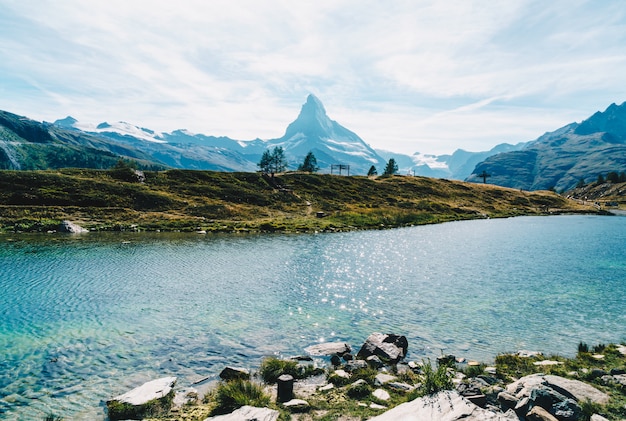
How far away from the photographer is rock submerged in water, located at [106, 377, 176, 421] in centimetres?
1573

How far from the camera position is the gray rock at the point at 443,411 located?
42.3ft

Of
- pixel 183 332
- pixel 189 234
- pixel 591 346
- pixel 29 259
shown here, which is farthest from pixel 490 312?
pixel 189 234

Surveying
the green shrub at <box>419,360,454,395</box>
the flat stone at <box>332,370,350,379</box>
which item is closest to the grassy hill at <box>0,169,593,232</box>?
the flat stone at <box>332,370,350,379</box>

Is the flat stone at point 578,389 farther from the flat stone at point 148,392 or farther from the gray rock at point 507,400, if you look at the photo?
the flat stone at point 148,392

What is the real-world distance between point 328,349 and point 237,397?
887 cm

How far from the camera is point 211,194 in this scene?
122000 millimetres

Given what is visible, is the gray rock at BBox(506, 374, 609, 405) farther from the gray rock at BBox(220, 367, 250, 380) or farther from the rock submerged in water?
the rock submerged in water

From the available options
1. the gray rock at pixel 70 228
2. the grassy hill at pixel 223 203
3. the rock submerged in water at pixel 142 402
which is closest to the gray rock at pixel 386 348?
the rock submerged in water at pixel 142 402

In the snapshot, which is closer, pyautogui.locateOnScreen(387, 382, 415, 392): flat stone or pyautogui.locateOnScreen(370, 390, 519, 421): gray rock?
pyautogui.locateOnScreen(370, 390, 519, 421): gray rock

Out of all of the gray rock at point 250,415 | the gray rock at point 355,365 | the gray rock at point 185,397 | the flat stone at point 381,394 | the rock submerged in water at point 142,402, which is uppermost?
the gray rock at point 250,415

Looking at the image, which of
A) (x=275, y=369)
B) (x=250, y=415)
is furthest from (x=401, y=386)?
(x=250, y=415)

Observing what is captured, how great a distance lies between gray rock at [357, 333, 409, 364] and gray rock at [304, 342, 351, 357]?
1.11 meters

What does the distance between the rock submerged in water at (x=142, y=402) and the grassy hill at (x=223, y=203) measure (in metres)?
69.3

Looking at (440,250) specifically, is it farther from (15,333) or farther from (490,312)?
(15,333)
